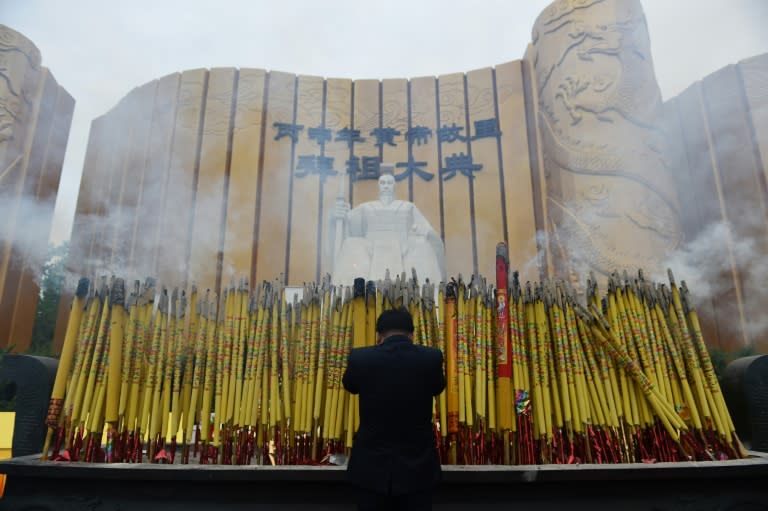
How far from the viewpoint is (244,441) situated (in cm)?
228

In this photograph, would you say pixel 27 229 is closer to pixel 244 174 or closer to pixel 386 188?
pixel 244 174

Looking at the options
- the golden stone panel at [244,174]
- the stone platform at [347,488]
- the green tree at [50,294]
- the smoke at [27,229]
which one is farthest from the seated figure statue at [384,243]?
the green tree at [50,294]

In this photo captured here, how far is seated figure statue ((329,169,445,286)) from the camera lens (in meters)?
5.46

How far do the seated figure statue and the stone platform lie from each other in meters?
3.18

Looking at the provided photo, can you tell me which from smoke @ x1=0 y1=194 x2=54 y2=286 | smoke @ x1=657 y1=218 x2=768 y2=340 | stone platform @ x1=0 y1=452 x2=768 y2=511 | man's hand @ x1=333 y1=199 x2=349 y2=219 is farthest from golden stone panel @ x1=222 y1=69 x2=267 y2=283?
smoke @ x1=657 y1=218 x2=768 y2=340

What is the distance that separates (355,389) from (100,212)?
1060 cm

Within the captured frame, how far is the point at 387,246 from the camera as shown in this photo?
18.8 ft

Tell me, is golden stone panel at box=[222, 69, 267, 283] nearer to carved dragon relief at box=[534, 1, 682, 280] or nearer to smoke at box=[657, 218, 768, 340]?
carved dragon relief at box=[534, 1, 682, 280]

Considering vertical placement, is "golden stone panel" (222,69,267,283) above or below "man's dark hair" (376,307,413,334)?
above

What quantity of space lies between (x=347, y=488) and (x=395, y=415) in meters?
0.57

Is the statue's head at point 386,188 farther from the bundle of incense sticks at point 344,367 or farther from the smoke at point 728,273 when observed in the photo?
the smoke at point 728,273

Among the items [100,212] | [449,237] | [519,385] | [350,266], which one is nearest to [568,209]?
[449,237]

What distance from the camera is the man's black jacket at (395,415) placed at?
1708 mm

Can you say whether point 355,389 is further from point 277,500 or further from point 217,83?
point 217,83
